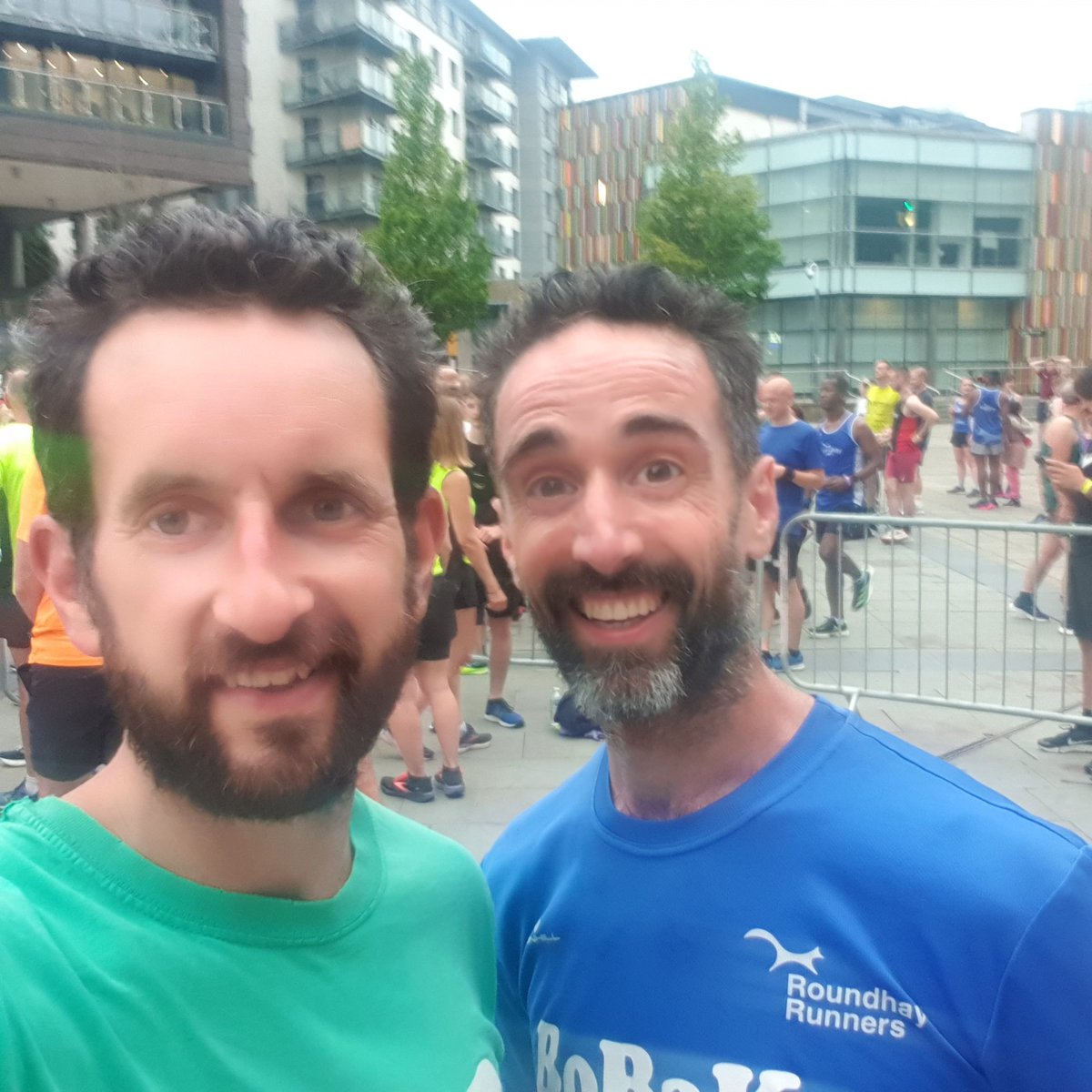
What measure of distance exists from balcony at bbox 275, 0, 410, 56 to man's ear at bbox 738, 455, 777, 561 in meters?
29.3

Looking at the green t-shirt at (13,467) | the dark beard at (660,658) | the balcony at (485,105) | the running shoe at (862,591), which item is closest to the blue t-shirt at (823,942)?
the dark beard at (660,658)

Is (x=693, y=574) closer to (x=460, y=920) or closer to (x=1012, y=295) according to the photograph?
(x=460, y=920)

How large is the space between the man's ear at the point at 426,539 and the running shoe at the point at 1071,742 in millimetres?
4903

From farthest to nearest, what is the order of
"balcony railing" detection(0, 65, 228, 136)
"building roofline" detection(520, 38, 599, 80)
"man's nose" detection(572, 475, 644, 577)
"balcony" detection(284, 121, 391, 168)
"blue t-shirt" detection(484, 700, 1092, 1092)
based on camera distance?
1. "building roofline" detection(520, 38, 599, 80)
2. "balcony" detection(284, 121, 391, 168)
3. "balcony railing" detection(0, 65, 228, 136)
4. "man's nose" detection(572, 475, 644, 577)
5. "blue t-shirt" detection(484, 700, 1092, 1092)

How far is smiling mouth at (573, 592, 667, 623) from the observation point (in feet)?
4.45

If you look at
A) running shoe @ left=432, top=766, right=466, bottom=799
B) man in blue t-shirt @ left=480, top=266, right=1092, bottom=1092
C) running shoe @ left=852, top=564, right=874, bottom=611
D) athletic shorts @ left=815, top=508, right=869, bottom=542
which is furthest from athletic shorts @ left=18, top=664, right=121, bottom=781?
running shoe @ left=852, top=564, right=874, bottom=611

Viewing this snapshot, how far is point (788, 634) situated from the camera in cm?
650

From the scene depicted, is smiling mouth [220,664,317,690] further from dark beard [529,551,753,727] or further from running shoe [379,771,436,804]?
running shoe [379,771,436,804]

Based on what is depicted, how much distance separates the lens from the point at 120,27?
503 inches

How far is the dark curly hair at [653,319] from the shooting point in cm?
149

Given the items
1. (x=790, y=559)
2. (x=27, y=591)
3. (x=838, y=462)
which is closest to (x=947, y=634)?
(x=790, y=559)

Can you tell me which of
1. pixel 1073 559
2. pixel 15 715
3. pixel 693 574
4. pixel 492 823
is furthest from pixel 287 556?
pixel 15 715

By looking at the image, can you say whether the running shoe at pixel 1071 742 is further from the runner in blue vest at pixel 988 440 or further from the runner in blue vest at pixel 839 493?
the runner in blue vest at pixel 988 440

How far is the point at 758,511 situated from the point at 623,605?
1.04ft
